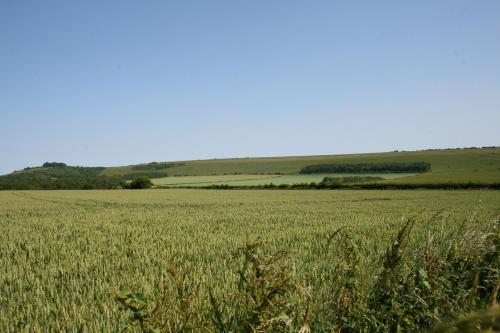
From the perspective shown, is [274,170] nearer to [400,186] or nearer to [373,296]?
[400,186]

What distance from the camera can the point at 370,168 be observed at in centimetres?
9181

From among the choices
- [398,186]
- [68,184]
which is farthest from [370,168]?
[68,184]

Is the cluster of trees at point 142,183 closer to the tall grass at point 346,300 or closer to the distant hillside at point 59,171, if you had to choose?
the distant hillside at point 59,171

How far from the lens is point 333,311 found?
3061 millimetres

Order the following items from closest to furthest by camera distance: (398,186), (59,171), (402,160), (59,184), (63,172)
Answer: (398,186)
(59,184)
(402,160)
(63,172)
(59,171)

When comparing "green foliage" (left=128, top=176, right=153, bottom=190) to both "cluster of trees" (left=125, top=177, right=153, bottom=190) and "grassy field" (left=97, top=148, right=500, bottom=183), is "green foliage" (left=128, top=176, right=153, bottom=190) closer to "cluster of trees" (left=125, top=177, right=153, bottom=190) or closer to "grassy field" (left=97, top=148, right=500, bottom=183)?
"cluster of trees" (left=125, top=177, right=153, bottom=190)

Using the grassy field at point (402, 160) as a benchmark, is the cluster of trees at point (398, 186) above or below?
below

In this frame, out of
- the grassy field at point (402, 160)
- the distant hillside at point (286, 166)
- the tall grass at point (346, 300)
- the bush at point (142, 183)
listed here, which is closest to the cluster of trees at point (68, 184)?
the bush at point (142, 183)

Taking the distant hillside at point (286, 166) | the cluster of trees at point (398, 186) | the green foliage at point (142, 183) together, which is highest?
the distant hillside at point (286, 166)

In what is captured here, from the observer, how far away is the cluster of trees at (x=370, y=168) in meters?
85.4

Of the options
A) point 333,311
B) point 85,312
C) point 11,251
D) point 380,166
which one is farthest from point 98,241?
point 380,166

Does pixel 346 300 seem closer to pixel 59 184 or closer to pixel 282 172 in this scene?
pixel 59 184

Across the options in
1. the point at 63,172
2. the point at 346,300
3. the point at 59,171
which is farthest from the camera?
the point at 59,171

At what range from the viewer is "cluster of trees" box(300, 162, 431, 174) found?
85375 millimetres
